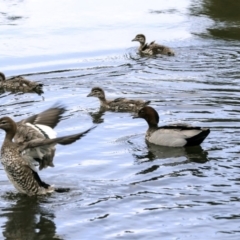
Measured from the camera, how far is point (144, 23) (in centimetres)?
2280

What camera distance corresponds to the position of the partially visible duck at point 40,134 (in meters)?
9.80

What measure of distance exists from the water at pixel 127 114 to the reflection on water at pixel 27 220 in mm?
22

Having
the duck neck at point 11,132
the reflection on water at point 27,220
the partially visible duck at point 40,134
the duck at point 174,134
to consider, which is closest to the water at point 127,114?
the reflection on water at point 27,220

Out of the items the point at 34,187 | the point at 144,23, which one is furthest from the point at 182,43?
the point at 34,187

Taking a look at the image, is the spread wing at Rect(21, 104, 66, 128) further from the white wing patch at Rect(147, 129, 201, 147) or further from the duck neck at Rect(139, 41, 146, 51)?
the duck neck at Rect(139, 41, 146, 51)

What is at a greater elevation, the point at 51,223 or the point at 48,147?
the point at 48,147

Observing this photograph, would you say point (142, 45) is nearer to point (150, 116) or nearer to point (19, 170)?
point (150, 116)

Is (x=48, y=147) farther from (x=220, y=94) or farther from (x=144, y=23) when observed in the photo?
(x=144, y=23)

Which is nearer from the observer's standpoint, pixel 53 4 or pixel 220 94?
pixel 220 94

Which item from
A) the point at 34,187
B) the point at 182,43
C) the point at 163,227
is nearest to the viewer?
the point at 163,227

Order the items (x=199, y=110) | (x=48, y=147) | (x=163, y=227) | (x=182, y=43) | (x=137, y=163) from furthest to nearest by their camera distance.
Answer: (x=182, y=43) < (x=199, y=110) < (x=137, y=163) < (x=48, y=147) < (x=163, y=227)

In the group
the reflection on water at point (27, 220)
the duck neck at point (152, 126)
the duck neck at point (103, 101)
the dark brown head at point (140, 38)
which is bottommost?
the reflection on water at point (27, 220)

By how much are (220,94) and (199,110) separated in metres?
1.06

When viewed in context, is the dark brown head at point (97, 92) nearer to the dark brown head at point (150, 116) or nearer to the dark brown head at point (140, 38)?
the dark brown head at point (150, 116)
